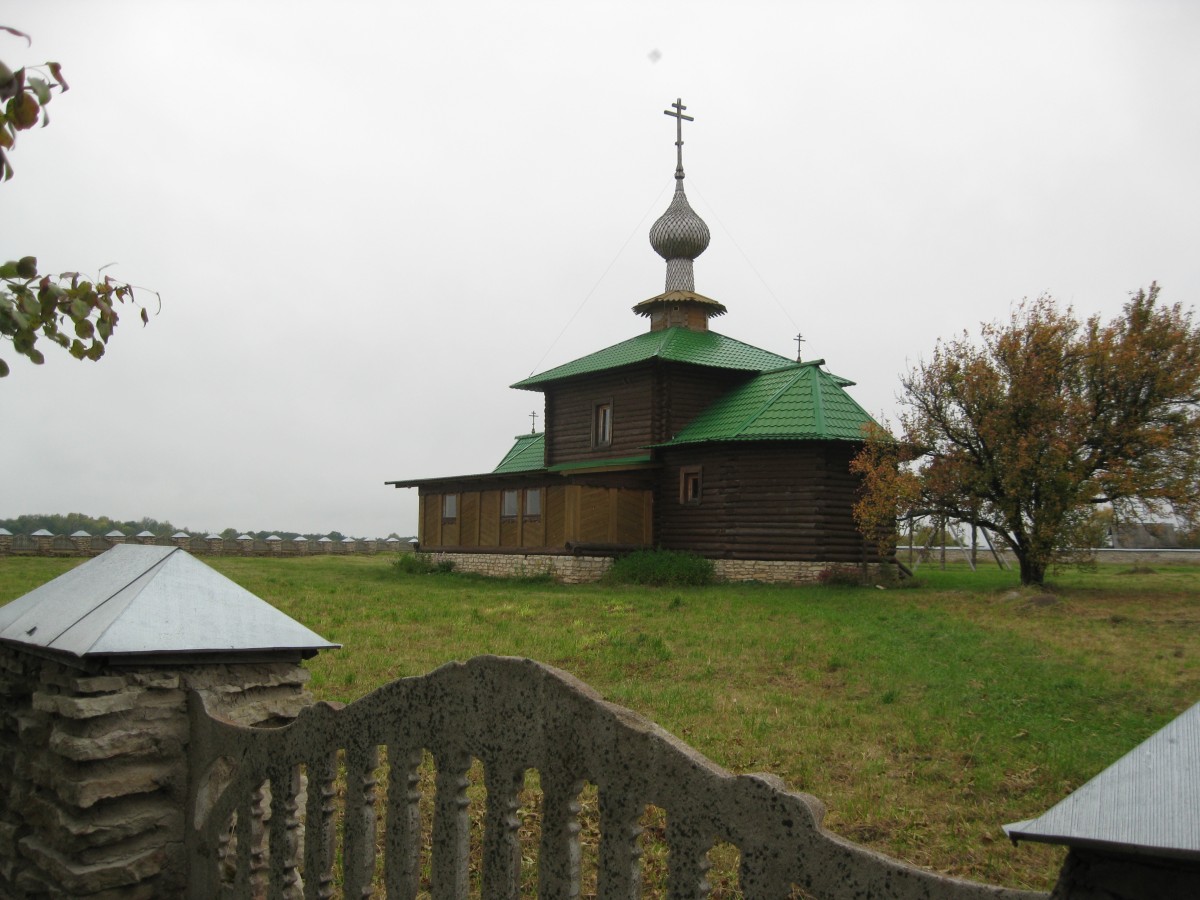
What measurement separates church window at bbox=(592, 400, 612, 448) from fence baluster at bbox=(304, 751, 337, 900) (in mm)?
23879

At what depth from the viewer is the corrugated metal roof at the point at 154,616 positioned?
13.2 feet

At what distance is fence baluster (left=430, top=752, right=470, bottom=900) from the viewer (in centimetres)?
309

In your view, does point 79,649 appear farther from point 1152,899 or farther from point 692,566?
point 692,566

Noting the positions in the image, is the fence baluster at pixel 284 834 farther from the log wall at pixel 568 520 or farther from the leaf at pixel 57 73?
the log wall at pixel 568 520

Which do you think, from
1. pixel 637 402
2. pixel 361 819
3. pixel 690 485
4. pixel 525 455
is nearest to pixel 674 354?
pixel 637 402

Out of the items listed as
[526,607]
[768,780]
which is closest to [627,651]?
[526,607]

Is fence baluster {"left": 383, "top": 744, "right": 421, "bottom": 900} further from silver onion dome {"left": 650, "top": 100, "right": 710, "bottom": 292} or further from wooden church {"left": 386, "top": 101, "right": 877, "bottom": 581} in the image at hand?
silver onion dome {"left": 650, "top": 100, "right": 710, "bottom": 292}

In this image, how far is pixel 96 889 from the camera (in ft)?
13.2

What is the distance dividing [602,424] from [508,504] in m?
3.75

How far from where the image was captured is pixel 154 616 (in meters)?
4.18

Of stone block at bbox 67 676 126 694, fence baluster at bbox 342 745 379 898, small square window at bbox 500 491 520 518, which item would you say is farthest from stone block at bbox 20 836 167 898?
small square window at bbox 500 491 520 518

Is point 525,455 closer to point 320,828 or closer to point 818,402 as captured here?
point 818,402

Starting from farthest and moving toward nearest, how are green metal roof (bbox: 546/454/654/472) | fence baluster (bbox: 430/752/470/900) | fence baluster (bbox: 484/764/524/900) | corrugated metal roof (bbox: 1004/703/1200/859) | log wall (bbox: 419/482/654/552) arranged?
green metal roof (bbox: 546/454/654/472) → log wall (bbox: 419/482/654/552) → fence baluster (bbox: 430/752/470/900) → fence baluster (bbox: 484/764/524/900) → corrugated metal roof (bbox: 1004/703/1200/859)

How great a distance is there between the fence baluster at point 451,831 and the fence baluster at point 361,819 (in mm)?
439
